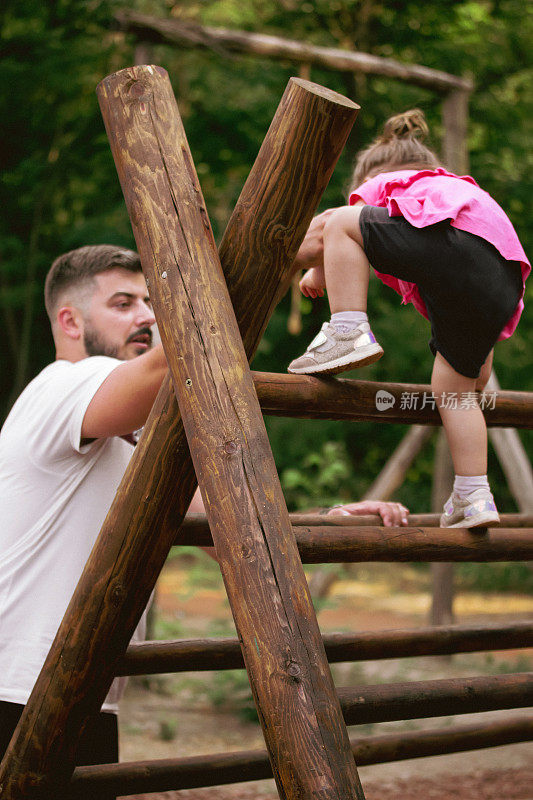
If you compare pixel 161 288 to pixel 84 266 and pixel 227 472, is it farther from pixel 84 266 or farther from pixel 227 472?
pixel 84 266

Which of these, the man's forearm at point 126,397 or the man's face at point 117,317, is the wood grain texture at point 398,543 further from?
the man's face at point 117,317

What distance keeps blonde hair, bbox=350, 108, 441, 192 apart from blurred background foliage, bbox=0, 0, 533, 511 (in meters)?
2.94

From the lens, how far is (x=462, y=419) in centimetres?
224

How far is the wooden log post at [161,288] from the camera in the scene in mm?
1724

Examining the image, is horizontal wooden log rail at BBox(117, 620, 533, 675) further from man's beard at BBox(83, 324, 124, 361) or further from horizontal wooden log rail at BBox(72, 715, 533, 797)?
man's beard at BBox(83, 324, 124, 361)

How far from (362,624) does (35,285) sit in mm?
4464

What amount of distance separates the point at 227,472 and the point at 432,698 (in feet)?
3.82

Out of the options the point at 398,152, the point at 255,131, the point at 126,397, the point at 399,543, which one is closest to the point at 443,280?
the point at 398,152

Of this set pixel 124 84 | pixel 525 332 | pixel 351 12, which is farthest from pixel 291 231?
pixel 351 12

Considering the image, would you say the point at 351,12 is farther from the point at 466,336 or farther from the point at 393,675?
the point at 466,336

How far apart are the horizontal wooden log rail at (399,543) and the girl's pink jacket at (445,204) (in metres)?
0.55

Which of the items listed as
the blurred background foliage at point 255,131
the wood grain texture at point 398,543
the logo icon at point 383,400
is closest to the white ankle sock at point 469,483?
the wood grain texture at point 398,543

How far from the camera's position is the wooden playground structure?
1503 mm

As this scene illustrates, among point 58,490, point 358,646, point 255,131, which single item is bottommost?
point 358,646
